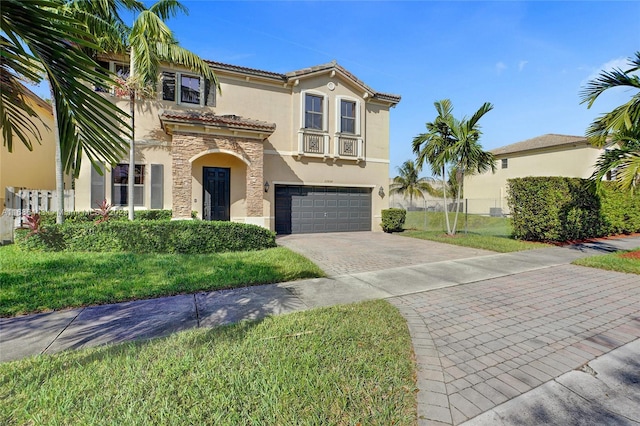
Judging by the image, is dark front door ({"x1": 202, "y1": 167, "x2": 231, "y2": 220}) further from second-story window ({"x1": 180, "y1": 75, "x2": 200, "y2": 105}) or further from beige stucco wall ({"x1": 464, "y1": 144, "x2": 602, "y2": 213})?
beige stucco wall ({"x1": 464, "y1": 144, "x2": 602, "y2": 213})

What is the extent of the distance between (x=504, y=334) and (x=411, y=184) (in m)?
28.1

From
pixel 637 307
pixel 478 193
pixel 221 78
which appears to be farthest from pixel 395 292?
pixel 478 193

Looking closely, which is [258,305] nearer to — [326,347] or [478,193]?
[326,347]

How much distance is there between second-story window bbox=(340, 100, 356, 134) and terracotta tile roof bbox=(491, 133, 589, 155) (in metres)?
19.0

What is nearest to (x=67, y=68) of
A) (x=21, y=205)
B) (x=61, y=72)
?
(x=61, y=72)

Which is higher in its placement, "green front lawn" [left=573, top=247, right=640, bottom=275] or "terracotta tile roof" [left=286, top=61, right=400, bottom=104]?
"terracotta tile roof" [left=286, top=61, right=400, bottom=104]

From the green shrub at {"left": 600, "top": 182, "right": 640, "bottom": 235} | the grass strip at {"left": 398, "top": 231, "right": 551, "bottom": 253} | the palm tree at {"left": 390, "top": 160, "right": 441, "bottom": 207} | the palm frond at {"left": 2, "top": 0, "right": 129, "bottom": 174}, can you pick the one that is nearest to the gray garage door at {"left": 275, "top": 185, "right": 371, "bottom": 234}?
the grass strip at {"left": 398, "top": 231, "right": 551, "bottom": 253}

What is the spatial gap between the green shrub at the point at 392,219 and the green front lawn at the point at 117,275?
880 centimetres

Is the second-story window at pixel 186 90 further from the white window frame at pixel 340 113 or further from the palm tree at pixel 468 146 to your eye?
the palm tree at pixel 468 146

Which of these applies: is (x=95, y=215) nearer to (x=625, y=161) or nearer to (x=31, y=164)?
(x=31, y=164)

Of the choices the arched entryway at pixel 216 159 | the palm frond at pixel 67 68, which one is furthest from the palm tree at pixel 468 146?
the palm frond at pixel 67 68

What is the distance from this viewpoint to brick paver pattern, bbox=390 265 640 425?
2682mm

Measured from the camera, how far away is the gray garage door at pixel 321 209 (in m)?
14.3

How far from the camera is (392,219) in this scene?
51.2 ft
